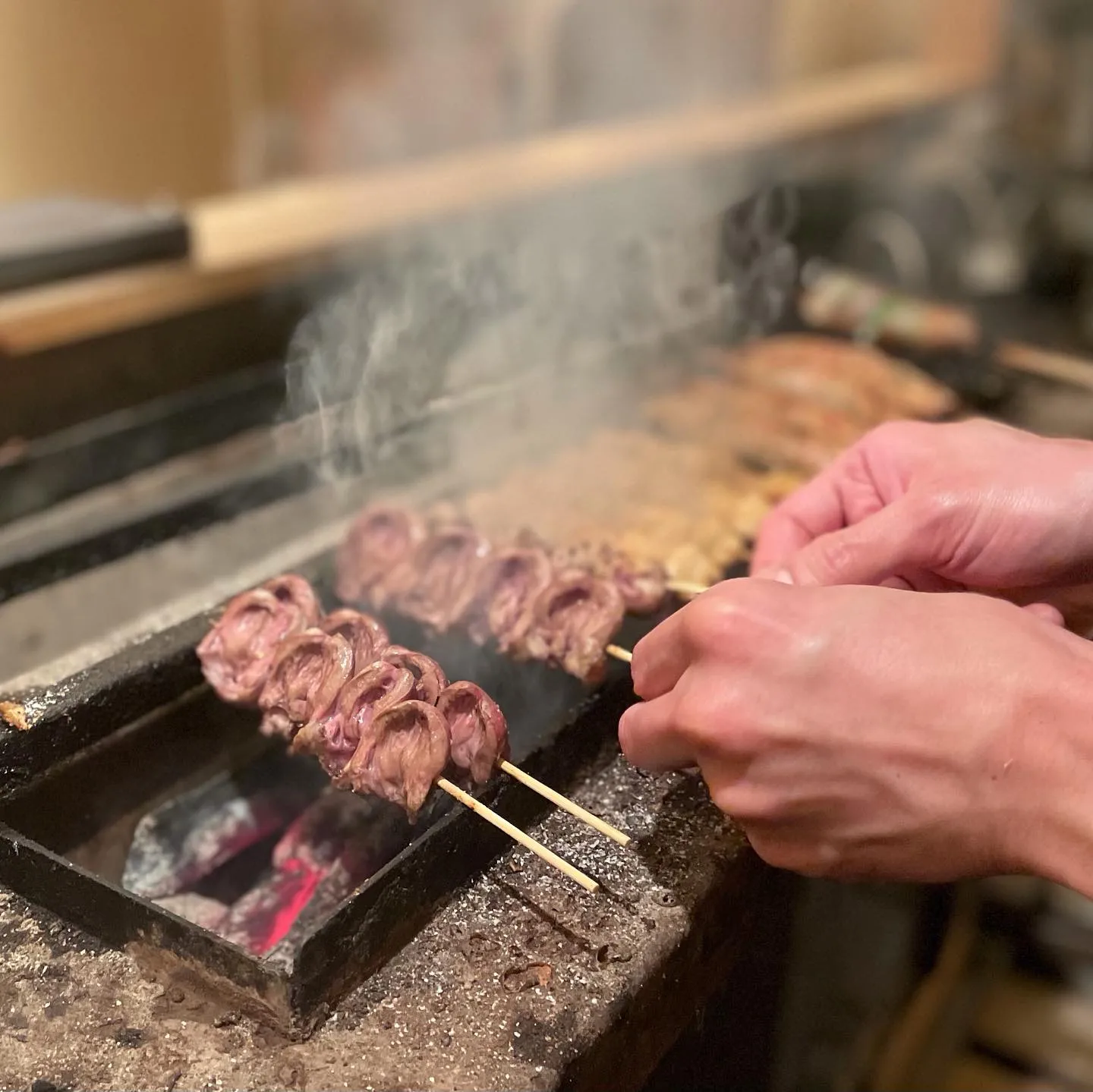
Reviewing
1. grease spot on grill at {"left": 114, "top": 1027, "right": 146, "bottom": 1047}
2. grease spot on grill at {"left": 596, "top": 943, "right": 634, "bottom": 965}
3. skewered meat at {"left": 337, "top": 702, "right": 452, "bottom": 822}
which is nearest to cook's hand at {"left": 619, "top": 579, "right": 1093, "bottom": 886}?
grease spot on grill at {"left": 596, "top": 943, "right": 634, "bottom": 965}

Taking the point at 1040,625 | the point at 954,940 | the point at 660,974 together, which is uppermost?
the point at 1040,625

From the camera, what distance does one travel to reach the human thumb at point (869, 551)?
2094mm

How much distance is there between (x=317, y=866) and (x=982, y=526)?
1.54 meters

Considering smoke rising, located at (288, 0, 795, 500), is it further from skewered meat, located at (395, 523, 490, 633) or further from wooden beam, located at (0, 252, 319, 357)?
skewered meat, located at (395, 523, 490, 633)

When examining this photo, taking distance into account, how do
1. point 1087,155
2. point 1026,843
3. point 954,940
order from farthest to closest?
point 1087,155 < point 954,940 < point 1026,843

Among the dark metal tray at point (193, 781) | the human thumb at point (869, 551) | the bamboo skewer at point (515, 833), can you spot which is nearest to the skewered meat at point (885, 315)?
the dark metal tray at point (193, 781)

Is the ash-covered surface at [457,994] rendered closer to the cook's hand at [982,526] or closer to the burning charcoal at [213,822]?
the burning charcoal at [213,822]

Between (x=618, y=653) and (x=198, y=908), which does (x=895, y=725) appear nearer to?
(x=618, y=653)

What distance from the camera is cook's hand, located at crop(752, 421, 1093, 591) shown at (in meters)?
2.09

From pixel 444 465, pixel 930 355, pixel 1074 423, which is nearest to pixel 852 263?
pixel 930 355

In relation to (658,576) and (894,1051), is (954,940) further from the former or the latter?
(658,576)

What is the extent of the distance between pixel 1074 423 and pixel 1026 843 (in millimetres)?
2995

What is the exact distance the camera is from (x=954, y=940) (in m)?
3.84

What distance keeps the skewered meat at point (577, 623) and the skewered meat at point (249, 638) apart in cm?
49
